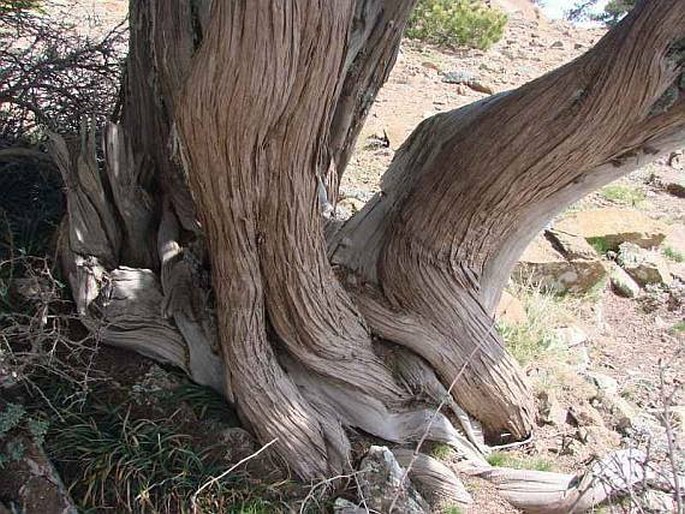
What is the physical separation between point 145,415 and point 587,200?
531cm

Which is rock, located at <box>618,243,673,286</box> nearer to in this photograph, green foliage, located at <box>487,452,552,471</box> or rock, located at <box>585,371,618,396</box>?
rock, located at <box>585,371,618,396</box>

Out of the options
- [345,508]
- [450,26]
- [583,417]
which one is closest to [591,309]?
[583,417]

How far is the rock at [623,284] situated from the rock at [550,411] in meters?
2.29

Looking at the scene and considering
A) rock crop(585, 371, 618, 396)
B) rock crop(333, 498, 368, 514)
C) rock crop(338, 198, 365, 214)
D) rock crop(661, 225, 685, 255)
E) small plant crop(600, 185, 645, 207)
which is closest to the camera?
rock crop(333, 498, 368, 514)

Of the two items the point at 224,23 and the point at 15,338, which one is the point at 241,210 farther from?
the point at 15,338

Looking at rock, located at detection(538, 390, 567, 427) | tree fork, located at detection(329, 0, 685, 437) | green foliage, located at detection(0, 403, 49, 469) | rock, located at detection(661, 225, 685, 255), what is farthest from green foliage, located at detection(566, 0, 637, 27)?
green foliage, located at detection(0, 403, 49, 469)

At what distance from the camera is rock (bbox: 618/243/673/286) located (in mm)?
6250

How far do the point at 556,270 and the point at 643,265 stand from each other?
106 centimetres

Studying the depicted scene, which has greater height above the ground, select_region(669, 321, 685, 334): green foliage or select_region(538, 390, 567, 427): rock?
select_region(669, 321, 685, 334): green foliage

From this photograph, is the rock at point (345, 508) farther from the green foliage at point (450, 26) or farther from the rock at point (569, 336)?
the green foliage at point (450, 26)

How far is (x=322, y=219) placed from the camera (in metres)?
3.19

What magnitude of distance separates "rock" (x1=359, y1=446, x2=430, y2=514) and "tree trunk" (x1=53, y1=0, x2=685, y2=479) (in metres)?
0.12

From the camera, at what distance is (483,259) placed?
3357 mm

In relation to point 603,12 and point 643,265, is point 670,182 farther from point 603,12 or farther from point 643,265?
point 603,12
